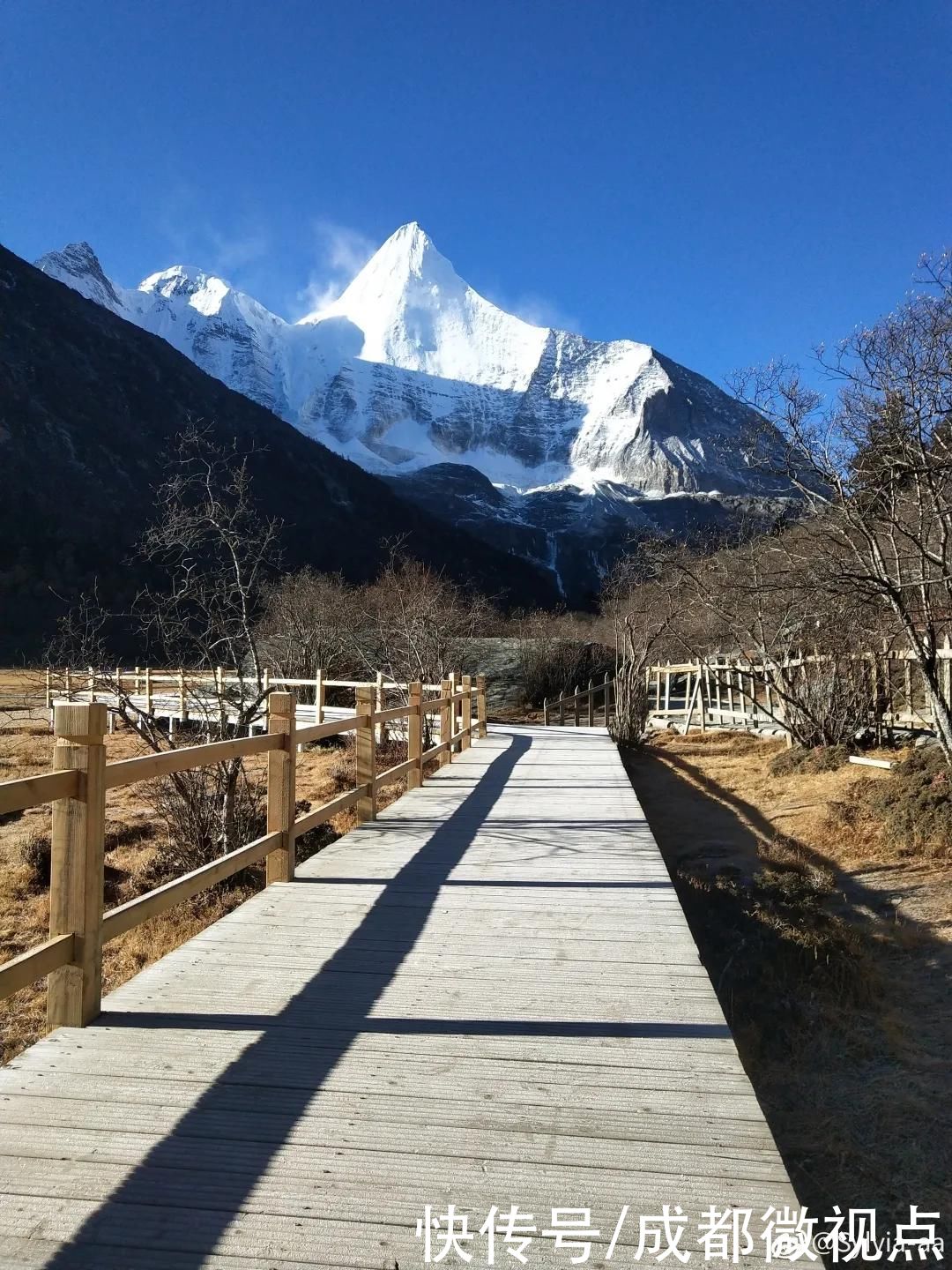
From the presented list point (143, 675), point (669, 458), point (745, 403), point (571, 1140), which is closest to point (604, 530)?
point (669, 458)

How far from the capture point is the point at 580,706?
32094 millimetres

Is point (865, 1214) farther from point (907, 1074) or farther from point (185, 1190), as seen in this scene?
point (185, 1190)

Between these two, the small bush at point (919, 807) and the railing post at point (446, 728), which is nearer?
the small bush at point (919, 807)

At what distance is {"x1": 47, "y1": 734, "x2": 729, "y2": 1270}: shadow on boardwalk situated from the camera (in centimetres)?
204

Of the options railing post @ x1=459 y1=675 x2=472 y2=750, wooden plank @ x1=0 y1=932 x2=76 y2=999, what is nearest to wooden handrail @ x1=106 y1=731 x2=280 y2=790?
wooden plank @ x1=0 y1=932 x2=76 y2=999

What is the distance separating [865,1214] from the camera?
3389 mm

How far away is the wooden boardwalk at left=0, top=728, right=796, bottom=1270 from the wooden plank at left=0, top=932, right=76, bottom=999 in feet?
0.86

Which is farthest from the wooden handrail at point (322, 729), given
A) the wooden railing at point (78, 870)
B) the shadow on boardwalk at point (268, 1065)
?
the wooden railing at point (78, 870)

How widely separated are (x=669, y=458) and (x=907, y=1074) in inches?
6723

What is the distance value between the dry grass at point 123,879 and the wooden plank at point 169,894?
2.41m

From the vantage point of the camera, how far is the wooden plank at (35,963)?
2.71 metres

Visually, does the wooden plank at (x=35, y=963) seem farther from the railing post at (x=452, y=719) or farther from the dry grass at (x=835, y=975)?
the railing post at (x=452, y=719)

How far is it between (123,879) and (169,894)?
6357mm

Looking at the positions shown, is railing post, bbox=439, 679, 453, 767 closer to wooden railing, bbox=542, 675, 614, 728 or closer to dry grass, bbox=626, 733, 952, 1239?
dry grass, bbox=626, 733, 952, 1239
